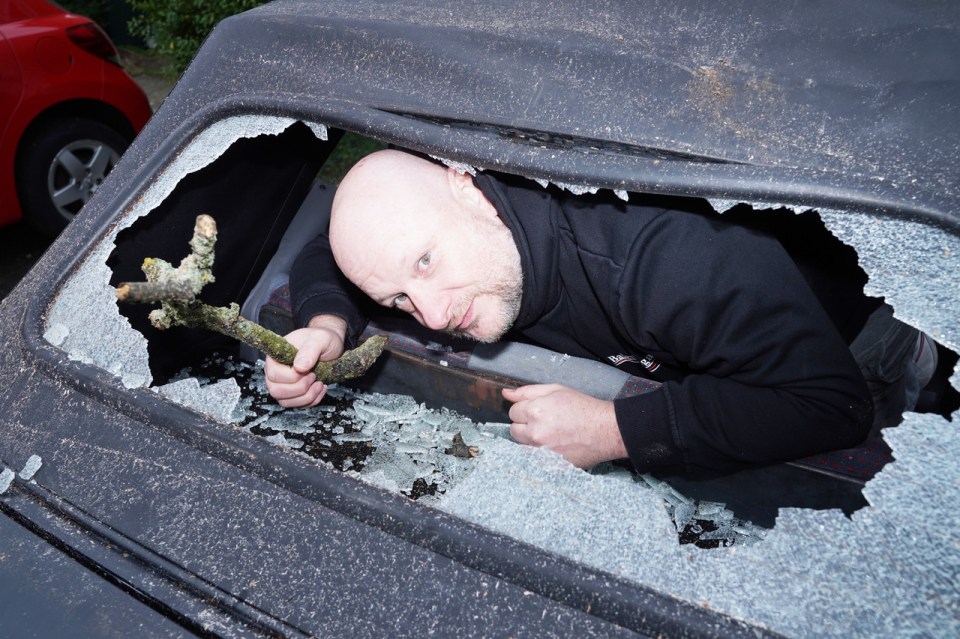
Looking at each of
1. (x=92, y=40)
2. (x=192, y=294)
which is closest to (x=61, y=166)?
(x=92, y=40)

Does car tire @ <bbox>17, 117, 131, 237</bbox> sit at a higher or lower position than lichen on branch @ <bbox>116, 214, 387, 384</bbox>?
lower

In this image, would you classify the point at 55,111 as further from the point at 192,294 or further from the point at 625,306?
the point at 625,306

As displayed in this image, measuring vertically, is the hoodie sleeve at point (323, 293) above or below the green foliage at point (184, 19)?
below

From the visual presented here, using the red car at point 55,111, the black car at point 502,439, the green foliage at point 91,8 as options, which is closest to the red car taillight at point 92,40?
the red car at point 55,111

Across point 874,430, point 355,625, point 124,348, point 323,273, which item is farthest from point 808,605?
A: point 323,273

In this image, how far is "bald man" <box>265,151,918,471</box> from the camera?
132 centimetres

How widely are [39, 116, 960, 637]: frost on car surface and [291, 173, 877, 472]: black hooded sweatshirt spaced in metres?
0.29

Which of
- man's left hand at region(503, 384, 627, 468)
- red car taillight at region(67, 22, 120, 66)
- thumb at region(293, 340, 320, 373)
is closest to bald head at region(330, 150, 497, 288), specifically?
thumb at region(293, 340, 320, 373)

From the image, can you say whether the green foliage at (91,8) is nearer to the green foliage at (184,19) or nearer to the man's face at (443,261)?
the green foliage at (184,19)

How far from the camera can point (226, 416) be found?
1.26m

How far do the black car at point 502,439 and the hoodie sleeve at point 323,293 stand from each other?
522 millimetres

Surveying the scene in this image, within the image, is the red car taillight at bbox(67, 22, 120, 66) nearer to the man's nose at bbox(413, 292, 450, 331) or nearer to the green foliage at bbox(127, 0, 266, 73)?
the green foliage at bbox(127, 0, 266, 73)

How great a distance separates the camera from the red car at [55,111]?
3.44 m

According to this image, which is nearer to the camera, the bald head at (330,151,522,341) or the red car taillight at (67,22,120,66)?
the bald head at (330,151,522,341)
